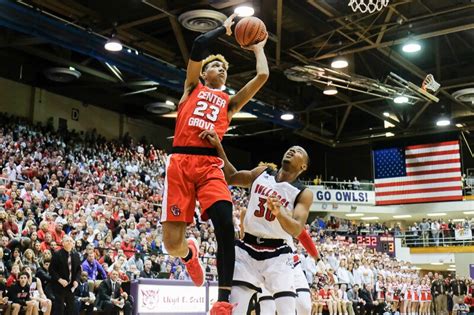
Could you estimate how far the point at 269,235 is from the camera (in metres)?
5.60

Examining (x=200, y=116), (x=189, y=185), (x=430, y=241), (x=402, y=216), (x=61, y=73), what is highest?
(x=61, y=73)

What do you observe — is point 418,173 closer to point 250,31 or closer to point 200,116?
point 250,31

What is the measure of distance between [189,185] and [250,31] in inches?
58.4

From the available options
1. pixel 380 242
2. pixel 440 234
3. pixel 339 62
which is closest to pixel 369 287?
pixel 339 62

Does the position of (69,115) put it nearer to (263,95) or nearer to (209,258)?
(263,95)

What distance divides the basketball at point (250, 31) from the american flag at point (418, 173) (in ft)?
75.0

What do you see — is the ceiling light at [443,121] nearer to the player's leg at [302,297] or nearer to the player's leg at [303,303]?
the player's leg at [302,297]

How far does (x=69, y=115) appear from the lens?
27250 mm

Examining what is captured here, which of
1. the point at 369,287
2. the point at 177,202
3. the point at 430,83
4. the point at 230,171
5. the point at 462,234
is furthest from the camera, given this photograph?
the point at 462,234

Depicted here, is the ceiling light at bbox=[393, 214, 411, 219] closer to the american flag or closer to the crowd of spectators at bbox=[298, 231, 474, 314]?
the american flag

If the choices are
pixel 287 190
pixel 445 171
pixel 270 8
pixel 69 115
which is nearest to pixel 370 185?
pixel 445 171

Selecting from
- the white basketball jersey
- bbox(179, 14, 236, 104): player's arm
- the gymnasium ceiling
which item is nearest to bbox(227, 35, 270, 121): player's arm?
bbox(179, 14, 236, 104): player's arm

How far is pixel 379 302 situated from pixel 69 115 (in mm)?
15144

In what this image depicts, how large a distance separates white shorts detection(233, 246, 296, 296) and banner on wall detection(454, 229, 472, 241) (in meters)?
30.3
